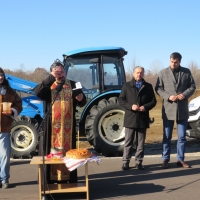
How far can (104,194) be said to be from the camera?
660 centimetres

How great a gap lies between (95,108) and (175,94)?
7.57 ft

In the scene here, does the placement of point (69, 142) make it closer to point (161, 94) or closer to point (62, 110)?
point (62, 110)

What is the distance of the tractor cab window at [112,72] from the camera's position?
1042 cm

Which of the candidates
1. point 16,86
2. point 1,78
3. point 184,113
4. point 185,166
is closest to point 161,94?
point 184,113

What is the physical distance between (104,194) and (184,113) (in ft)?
8.34

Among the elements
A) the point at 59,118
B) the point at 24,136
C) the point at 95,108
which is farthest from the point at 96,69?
the point at 59,118

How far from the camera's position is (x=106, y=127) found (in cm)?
1003

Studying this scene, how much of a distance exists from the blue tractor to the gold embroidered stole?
3119 mm

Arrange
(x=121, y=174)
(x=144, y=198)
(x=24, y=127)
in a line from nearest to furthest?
(x=144, y=198) < (x=121, y=174) < (x=24, y=127)

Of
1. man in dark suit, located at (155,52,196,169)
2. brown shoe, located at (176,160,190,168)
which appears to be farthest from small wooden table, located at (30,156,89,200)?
brown shoe, located at (176,160,190,168)

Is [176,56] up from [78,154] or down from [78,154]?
up

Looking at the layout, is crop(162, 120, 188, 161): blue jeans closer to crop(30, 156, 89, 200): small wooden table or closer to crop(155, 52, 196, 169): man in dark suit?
crop(155, 52, 196, 169): man in dark suit

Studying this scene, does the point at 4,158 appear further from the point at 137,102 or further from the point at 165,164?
the point at 165,164

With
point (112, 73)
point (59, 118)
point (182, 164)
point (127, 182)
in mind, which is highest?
point (112, 73)
